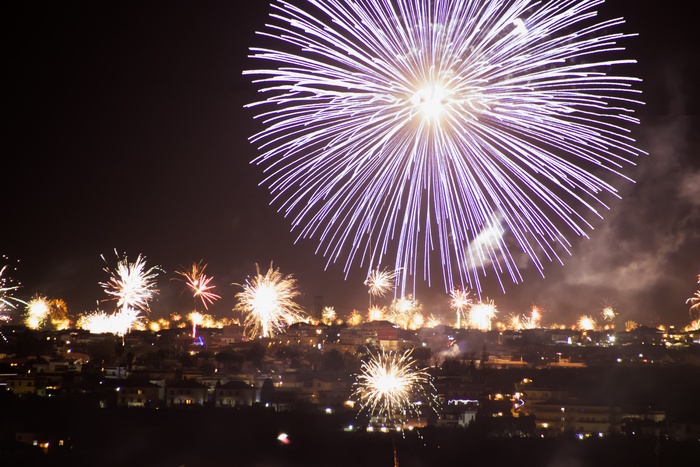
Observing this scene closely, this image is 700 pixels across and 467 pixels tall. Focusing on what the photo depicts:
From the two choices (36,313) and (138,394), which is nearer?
(138,394)

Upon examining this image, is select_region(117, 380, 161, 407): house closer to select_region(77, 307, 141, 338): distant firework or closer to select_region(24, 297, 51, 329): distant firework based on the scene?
select_region(77, 307, 141, 338): distant firework

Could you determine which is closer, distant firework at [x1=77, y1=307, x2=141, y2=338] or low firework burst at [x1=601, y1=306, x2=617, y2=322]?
distant firework at [x1=77, y1=307, x2=141, y2=338]

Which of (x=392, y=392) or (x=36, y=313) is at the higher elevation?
(x=36, y=313)

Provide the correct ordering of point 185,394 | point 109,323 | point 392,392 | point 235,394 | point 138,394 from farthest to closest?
point 109,323, point 185,394, point 235,394, point 138,394, point 392,392

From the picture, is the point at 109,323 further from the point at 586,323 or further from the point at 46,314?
the point at 586,323

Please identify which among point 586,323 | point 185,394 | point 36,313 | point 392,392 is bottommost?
point 392,392

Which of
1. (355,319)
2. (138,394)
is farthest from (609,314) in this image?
(138,394)

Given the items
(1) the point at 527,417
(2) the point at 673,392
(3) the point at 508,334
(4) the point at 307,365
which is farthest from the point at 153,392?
A: (3) the point at 508,334

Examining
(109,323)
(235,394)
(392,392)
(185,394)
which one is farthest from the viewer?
(109,323)

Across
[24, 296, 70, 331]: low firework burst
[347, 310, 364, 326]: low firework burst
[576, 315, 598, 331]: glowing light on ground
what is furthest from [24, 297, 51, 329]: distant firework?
[576, 315, 598, 331]: glowing light on ground

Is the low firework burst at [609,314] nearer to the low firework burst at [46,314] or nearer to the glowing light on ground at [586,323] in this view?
the glowing light on ground at [586,323]

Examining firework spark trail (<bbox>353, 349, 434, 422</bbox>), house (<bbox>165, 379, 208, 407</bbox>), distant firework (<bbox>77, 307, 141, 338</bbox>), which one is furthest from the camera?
distant firework (<bbox>77, 307, 141, 338</bbox>)

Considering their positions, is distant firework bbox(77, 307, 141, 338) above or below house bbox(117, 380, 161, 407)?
above
